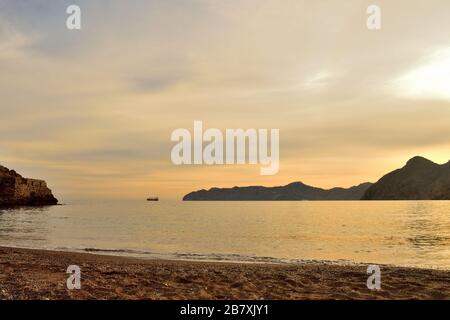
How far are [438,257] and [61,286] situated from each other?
31850 mm

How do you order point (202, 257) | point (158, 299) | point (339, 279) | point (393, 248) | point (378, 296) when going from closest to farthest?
1. point (158, 299)
2. point (378, 296)
3. point (339, 279)
4. point (202, 257)
5. point (393, 248)

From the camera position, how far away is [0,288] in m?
13.2

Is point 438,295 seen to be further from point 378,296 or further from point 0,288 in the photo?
point 0,288

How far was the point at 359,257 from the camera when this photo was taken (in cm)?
3522
